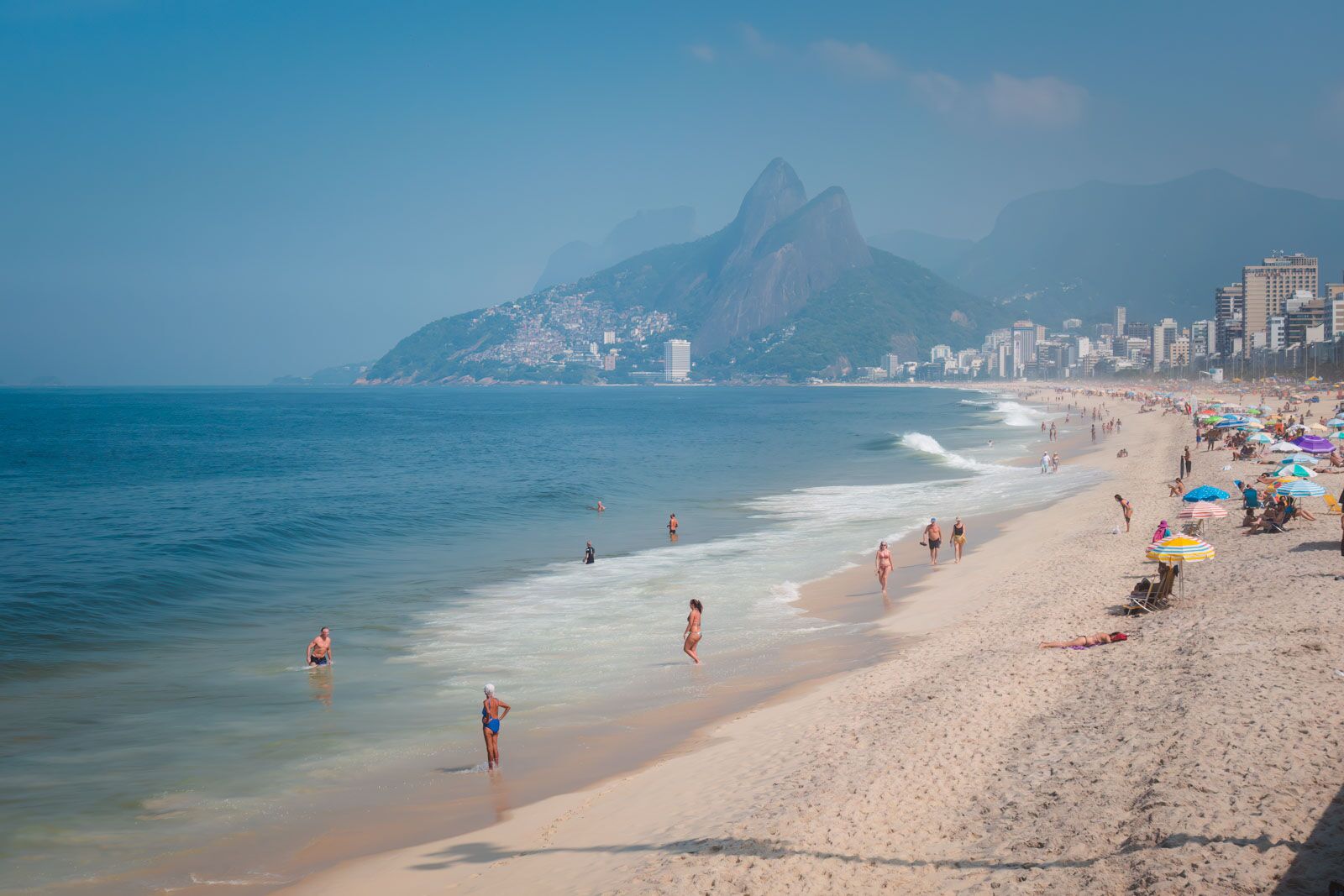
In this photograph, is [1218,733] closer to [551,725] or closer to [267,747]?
[551,725]

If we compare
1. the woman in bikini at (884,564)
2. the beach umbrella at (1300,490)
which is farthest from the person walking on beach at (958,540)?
the beach umbrella at (1300,490)

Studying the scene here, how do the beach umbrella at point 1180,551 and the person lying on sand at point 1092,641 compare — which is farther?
the beach umbrella at point 1180,551

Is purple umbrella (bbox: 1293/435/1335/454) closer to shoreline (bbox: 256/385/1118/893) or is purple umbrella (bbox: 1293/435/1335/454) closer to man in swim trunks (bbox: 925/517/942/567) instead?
shoreline (bbox: 256/385/1118/893)

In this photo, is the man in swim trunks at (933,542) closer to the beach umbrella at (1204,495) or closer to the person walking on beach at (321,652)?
the beach umbrella at (1204,495)

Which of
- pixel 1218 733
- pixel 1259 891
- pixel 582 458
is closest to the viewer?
pixel 1259 891

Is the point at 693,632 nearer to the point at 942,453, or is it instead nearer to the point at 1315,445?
the point at 1315,445

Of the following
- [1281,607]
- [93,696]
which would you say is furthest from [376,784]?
[1281,607]

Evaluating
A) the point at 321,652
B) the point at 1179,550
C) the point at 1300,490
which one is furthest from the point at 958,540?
the point at 321,652

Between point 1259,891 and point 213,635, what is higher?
point 1259,891
